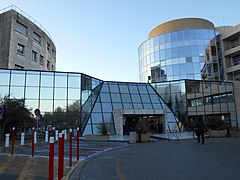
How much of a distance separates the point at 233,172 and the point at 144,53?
59882mm

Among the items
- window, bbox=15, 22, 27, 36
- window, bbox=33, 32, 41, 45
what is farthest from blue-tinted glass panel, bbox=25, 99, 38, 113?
window, bbox=33, 32, 41, 45

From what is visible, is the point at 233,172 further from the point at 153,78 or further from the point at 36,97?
the point at 153,78

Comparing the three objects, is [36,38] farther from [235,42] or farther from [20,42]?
[235,42]

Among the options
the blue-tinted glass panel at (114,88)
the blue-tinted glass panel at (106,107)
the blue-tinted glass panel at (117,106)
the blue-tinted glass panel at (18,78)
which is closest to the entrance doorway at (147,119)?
the blue-tinted glass panel at (117,106)

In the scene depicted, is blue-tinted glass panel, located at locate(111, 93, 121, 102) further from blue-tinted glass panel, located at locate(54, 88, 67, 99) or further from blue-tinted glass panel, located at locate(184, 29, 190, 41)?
blue-tinted glass panel, located at locate(184, 29, 190, 41)

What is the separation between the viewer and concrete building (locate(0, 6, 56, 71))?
3538cm

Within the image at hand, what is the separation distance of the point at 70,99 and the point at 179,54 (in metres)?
37.0

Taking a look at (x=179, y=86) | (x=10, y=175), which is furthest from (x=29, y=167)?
(x=179, y=86)

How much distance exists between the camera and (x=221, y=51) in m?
50.6

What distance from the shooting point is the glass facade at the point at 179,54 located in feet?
183

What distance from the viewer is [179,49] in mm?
57031

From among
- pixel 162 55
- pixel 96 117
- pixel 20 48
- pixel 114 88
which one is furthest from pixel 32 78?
pixel 162 55

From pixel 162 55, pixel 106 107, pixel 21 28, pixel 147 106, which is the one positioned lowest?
pixel 106 107

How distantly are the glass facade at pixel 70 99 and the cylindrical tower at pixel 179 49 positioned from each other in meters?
26.9
